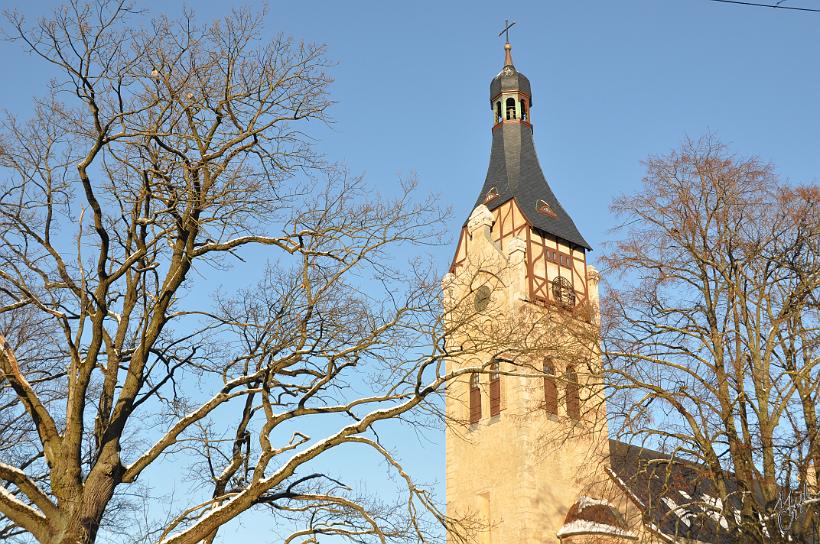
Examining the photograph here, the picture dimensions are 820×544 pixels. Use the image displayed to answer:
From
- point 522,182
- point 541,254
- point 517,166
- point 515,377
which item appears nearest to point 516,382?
point 515,377

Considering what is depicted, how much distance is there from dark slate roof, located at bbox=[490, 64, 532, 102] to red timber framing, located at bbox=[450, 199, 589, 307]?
6.53 meters

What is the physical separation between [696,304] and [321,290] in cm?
639

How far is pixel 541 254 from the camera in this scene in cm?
3161

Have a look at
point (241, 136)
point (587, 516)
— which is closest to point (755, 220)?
point (241, 136)

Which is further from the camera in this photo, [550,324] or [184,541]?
[550,324]

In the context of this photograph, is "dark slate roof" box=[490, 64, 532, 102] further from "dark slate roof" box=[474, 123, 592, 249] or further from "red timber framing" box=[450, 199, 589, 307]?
"red timber framing" box=[450, 199, 589, 307]

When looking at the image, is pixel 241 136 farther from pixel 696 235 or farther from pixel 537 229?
pixel 537 229

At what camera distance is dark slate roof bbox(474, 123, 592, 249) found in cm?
3281

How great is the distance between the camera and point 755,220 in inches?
512

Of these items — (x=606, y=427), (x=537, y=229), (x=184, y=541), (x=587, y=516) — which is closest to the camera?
(x=184, y=541)

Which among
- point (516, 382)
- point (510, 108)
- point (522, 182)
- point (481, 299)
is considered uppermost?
point (510, 108)

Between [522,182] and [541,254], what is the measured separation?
4181 mm

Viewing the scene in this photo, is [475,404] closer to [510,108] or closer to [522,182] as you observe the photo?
[522,182]

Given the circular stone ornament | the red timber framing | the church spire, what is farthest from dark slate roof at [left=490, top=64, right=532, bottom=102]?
the circular stone ornament
